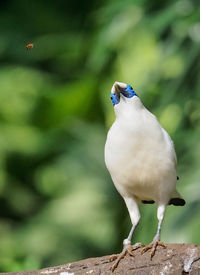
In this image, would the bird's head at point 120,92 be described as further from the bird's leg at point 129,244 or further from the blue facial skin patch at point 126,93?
the bird's leg at point 129,244

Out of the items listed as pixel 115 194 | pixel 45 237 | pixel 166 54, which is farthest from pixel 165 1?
pixel 45 237

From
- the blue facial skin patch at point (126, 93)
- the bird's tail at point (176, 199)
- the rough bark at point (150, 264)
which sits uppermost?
the blue facial skin patch at point (126, 93)

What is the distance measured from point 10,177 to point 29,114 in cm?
73

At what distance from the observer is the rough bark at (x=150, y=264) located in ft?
12.8

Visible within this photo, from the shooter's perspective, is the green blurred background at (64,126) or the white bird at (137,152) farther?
the green blurred background at (64,126)

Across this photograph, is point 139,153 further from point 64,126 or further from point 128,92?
point 64,126

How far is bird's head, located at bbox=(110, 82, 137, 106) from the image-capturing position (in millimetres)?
4094

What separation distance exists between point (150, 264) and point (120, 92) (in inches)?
34.6

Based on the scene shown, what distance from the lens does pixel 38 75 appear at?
9086mm

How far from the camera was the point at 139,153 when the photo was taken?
4.02 m

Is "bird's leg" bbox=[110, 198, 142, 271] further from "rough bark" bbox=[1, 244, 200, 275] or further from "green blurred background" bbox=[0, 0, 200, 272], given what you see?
"green blurred background" bbox=[0, 0, 200, 272]

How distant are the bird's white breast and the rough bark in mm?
352

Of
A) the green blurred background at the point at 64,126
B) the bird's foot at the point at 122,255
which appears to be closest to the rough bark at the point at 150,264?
the bird's foot at the point at 122,255

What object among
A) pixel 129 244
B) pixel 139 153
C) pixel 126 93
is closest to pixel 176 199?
pixel 129 244
